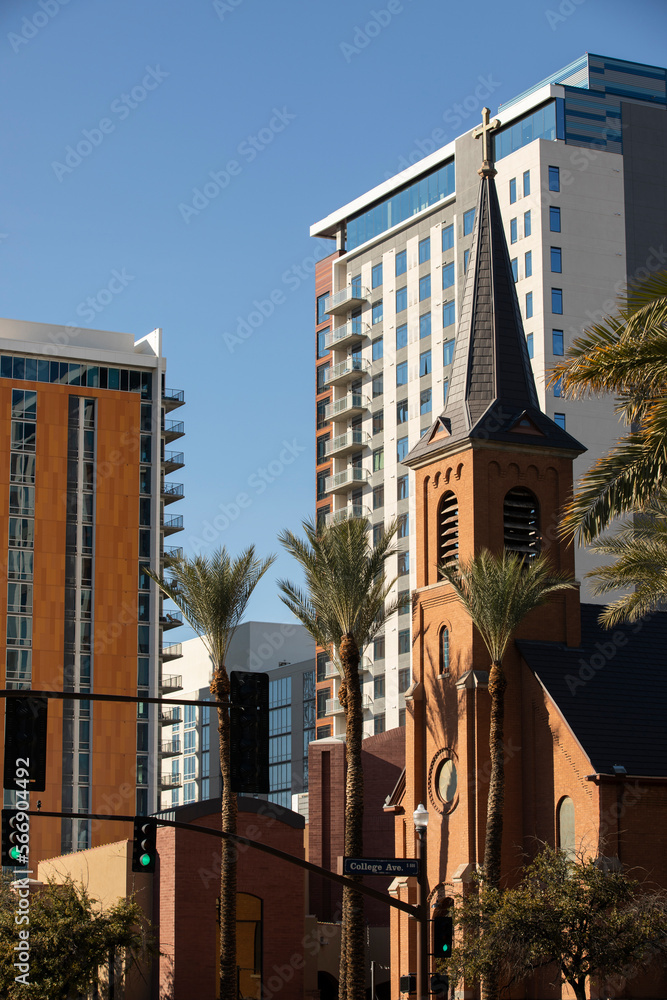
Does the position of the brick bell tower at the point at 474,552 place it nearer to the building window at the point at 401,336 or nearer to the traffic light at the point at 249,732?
the traffic light at the point at 249,732

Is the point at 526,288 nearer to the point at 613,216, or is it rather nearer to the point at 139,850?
the point at 613,216

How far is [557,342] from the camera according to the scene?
272ft

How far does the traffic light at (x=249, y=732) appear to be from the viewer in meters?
18.6

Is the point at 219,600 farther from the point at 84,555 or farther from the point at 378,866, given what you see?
the point at 84,555

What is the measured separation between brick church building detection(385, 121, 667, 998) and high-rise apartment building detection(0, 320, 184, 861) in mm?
51902

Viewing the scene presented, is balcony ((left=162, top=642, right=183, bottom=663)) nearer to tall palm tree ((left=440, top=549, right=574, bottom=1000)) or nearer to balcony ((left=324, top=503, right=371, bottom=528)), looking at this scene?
balcony ((left=324, top=503, right=371, bottom=528))

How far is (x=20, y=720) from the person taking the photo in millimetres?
18781

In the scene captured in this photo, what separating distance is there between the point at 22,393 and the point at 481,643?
6178cm

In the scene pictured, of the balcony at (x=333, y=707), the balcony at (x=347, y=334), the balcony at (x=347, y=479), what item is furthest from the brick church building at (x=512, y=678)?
the balcony at (x=347, y=334)

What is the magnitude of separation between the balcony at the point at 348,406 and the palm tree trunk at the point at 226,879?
190ft

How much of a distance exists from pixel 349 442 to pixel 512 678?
58.6m

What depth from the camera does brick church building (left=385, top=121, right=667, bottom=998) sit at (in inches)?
1524

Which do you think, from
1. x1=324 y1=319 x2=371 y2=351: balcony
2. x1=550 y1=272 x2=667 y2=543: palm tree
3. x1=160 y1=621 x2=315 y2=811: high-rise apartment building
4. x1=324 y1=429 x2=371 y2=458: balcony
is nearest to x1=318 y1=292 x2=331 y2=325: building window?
x1=324 y1=319 x2=371 y2=351: balcony

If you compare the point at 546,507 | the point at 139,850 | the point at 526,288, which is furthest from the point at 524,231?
the point at 139,850
